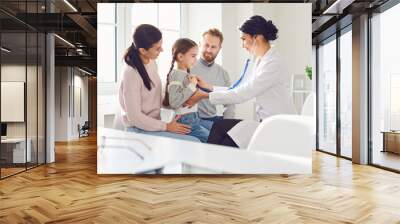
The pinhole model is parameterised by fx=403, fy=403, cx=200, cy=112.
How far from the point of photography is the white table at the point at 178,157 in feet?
19.8

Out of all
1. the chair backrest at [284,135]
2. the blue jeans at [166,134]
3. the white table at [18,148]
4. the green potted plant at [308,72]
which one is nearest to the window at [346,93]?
the green potted plant at [308,72]

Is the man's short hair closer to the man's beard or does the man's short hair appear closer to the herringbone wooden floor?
the man's beard

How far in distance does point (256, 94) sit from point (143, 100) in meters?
1.70

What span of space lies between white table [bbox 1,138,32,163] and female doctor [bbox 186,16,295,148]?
293 cm

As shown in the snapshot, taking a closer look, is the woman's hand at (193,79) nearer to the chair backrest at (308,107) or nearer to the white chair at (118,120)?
the white chair at (118,120)

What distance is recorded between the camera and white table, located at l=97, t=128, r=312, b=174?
605 cm

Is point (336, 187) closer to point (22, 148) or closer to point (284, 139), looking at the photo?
point (284, 139)

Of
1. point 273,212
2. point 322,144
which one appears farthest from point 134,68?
point 322,144

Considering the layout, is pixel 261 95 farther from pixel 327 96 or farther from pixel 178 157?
pixel 327 96

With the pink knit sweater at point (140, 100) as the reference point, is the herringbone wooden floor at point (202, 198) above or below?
below

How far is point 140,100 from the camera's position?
19.8 ft

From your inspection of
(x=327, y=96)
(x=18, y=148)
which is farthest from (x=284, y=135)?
(x=327, y=96)

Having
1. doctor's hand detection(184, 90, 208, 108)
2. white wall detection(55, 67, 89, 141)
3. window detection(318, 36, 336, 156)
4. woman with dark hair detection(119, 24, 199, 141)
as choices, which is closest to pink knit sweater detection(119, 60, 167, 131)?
woman with dark hair detection(119, 24, 199, 141)

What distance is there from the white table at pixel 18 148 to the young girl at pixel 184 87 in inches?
102
